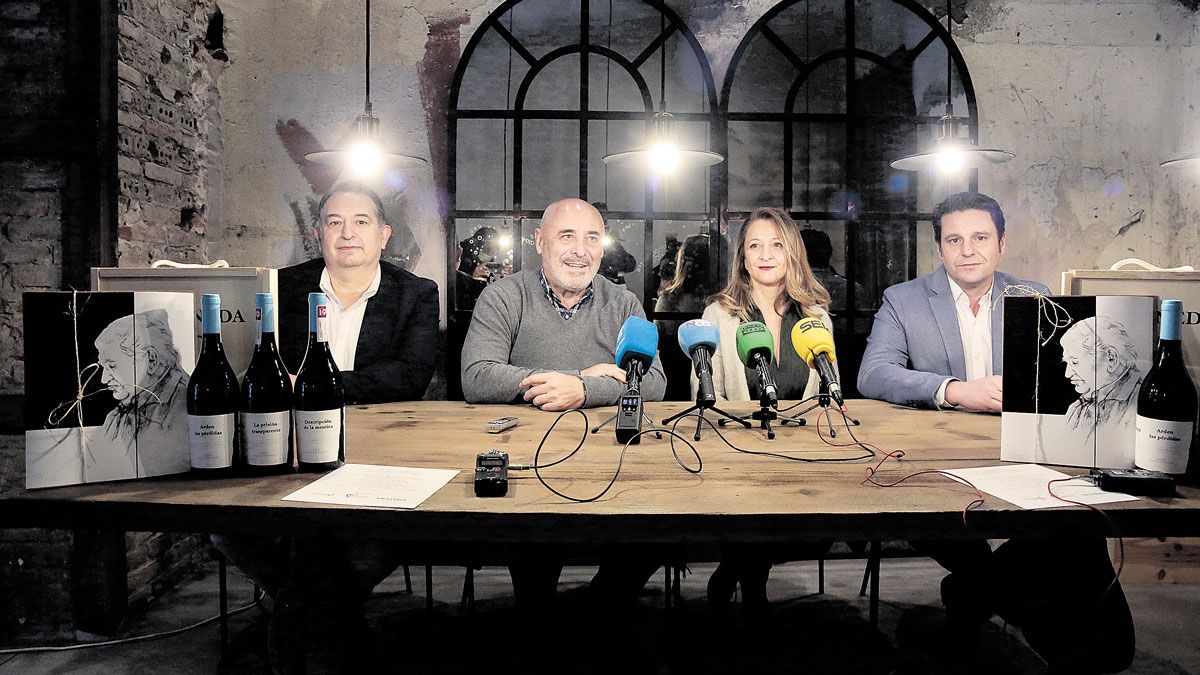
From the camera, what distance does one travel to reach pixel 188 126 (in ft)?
11.6

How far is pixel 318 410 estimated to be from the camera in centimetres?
154

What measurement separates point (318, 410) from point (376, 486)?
0.23 m

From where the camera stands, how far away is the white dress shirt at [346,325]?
3273 millimetres

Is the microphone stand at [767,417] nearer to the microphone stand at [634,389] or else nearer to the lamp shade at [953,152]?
the microphone stand at [634,389]

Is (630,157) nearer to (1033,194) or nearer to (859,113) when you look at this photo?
(859,113)

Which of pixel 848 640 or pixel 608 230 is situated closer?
pixel 848 640

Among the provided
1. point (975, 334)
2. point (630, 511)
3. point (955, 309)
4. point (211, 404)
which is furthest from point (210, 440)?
point (975, 334)

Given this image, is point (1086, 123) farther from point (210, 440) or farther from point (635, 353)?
point (210, 440)

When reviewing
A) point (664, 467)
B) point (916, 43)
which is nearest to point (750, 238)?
point (916, 43)

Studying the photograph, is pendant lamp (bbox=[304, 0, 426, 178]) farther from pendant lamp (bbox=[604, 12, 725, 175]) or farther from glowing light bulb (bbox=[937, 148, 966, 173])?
glowing light bulb (bbox=[937, 148, 966, 173])

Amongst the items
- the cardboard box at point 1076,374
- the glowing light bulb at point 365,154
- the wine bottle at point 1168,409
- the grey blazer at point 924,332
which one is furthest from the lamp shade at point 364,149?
the wine bottle at point 1168,409

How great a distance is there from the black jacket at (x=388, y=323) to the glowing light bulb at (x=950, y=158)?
2.31 m

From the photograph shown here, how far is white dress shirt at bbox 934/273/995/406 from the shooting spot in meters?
3.04

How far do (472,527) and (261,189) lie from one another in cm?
320
